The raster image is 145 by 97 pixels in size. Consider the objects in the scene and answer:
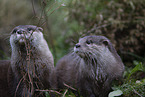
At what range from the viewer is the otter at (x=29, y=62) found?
2252 mm

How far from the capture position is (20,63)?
7.91 feet

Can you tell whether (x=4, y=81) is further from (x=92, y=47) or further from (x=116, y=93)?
(x=116, y=93)

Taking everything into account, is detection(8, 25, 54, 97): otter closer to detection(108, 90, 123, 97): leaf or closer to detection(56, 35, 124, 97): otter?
detection(56, 35, 124, 97): otter

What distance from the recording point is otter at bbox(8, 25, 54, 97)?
2252 mm

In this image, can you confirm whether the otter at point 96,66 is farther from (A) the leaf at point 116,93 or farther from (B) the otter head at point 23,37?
(B) the otter head at point 23,37

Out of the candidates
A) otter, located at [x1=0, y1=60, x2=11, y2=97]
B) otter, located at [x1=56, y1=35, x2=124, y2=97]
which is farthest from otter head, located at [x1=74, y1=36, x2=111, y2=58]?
otter, located at [x1=0, y1=60, x2=11, y2=97]

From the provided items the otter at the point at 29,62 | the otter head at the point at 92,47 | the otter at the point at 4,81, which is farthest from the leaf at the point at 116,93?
the otter at the point at 4,81

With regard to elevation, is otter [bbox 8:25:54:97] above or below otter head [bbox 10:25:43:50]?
below

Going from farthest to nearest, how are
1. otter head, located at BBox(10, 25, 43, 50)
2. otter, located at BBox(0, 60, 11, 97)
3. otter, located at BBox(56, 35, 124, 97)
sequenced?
otter, located at BBox(0, 60, 11, 97)
otter, located at BBox(56, 35, 124, 97)
otter head, located at BBox(10, 25, 43, 50)

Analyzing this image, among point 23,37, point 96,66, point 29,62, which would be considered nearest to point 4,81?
point 29,62

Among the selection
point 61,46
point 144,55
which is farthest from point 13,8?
point 144,55

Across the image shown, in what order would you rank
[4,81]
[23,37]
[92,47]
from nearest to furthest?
1. [23,37]
2. [92,47]
3. [4,81]

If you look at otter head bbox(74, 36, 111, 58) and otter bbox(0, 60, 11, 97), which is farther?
otter bbox(0, 60, 11, 97)

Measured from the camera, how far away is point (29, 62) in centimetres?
221
